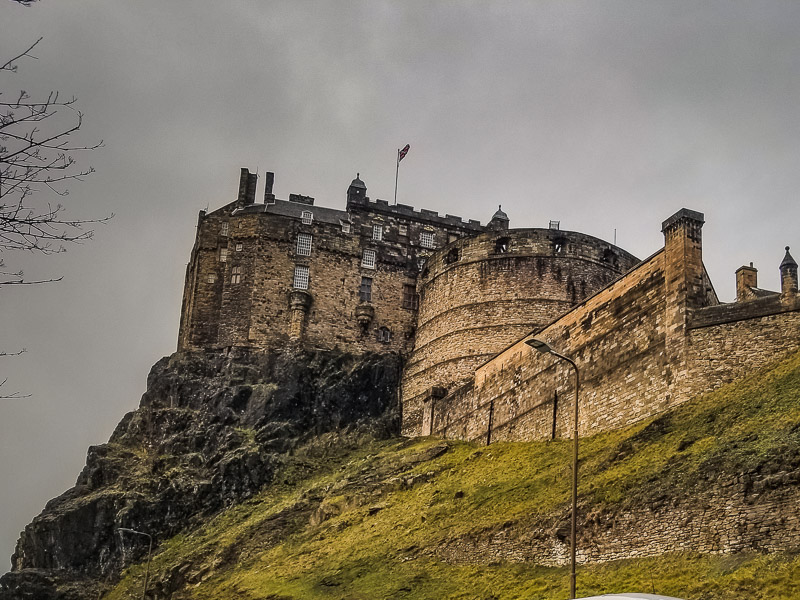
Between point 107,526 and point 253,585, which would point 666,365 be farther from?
point 107,526

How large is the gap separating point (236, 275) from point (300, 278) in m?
4.03

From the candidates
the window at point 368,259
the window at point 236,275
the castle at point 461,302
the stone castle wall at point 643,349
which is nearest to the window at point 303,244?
the castle at point 461,302

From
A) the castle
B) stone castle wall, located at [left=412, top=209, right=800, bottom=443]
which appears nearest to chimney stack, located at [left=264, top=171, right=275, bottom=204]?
the castle

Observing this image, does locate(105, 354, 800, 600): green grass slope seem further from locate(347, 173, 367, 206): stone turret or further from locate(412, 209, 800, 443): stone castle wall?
locate(347, 173, 367, 206): stone turret

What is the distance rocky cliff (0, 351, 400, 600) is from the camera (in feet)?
163

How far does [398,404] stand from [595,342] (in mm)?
22842

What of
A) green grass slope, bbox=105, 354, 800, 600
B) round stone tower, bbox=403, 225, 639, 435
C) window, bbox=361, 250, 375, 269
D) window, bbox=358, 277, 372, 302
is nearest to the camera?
green grass slope, bbox=105, 354, 800, 600

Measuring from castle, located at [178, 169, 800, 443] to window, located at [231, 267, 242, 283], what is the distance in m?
0.09

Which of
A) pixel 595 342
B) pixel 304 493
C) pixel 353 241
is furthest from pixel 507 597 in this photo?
pixel 353 241

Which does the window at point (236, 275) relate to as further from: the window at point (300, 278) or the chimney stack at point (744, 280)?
the chimney stack at point (744, 280)

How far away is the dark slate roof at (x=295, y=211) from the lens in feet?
208

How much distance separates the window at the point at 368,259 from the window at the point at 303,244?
12.0 ft

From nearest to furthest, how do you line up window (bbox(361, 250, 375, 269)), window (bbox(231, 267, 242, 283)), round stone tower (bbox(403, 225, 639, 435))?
round stone tower (bbox(403, 225, 639, 435)) < window (bbox(231, 267, 242, 283)) < window (bbox(361, 250, 375, 269))

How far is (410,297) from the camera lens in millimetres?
62562
